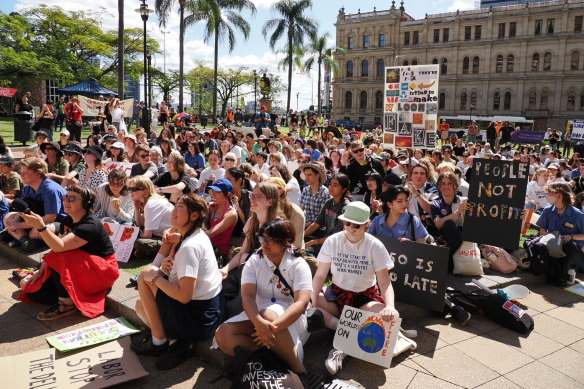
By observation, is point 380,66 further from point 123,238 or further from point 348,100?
point 123,238

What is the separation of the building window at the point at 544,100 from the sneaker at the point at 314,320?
6414 cm

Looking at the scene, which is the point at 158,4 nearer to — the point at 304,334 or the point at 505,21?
the point at 304,334

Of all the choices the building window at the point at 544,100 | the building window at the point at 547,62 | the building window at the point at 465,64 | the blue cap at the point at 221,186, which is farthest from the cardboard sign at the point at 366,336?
the building window at the point at 465,64

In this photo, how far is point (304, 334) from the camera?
12.0 ft

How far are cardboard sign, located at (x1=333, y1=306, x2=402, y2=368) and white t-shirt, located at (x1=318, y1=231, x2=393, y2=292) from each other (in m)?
0.29

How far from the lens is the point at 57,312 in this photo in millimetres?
4648

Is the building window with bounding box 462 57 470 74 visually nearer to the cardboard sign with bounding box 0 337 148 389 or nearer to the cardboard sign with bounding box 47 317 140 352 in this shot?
the cardboard sign with bounding box 47 317 140 352

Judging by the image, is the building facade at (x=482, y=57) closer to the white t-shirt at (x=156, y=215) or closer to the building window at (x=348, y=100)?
the building window at (x=348, y=100)

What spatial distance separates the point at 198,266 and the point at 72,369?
52.7 inches

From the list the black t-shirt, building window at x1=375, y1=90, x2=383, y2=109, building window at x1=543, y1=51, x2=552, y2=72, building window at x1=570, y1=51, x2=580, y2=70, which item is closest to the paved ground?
the black t-shirt

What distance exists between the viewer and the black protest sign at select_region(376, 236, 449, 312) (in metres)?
4.59

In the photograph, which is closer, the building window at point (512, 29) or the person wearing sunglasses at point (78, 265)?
the person wearing sunglasses at point (78, 265)

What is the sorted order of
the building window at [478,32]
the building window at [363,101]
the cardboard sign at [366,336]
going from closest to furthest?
1. the cardboard sign at [366,336]
2. the building window at [478,32]
3. the building window at [363,101]

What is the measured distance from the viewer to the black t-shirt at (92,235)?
4.47m
